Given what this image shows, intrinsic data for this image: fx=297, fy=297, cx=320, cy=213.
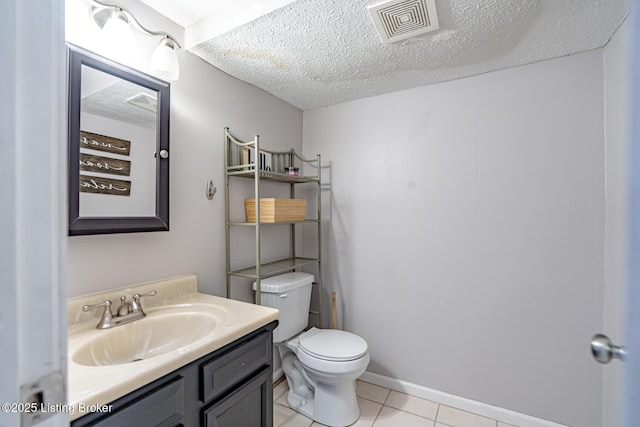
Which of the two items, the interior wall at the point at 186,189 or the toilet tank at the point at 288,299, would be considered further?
the toilet tank at the point at 288,299

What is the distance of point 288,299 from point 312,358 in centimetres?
39

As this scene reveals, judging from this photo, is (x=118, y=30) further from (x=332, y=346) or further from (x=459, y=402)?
(x=459, y=402)

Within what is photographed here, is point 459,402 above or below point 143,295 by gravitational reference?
below

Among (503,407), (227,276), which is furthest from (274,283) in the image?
(503,407)

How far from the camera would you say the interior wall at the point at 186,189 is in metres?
1.21

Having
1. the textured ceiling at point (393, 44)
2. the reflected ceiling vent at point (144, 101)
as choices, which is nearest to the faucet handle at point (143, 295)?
the reflected ceiling vent at point (144, 101)

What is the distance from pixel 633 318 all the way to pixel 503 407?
182 cm

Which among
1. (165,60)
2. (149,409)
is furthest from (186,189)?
(149,409)

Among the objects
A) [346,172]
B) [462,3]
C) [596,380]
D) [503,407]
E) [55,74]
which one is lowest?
[503,407]

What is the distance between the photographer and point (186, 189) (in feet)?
5.25

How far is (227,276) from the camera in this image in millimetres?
1814

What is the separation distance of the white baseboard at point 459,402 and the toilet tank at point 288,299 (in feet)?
2.32

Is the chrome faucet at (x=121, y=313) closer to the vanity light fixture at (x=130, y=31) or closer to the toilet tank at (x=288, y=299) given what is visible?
the toilet tank at (x=288, y=299)

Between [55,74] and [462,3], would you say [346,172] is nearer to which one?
[462,3]
